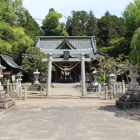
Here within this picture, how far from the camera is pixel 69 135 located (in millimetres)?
5363

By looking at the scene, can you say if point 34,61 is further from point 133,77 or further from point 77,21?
point 77,21

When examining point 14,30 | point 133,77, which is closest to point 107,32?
point 14,30

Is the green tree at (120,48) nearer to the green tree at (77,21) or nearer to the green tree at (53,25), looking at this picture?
the green tree at (77,21)

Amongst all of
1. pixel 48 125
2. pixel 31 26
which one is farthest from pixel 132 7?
pixel 48 125

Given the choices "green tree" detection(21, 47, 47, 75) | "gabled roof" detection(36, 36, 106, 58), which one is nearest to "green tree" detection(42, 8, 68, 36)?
"gabled roof" detection(36, 36, 106, 58)

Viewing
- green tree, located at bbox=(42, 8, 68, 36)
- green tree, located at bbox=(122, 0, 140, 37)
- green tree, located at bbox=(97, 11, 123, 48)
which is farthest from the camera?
green tree, located at bbox=(42, 8, 68, 36)

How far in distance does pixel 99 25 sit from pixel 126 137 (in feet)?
165

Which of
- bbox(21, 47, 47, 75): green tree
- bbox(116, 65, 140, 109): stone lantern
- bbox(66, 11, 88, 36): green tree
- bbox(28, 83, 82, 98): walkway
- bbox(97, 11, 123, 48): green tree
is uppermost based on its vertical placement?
bbox(66, 11, 88, 36): green tree

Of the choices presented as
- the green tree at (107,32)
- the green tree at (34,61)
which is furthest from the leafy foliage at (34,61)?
the green tree at (107,32)

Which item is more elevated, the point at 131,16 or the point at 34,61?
the point at 131,16

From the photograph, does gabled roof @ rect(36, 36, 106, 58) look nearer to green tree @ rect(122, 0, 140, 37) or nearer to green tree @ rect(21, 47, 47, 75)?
green tree @ rect(122, 0, 140, 37)

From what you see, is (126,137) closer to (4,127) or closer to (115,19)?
(4,127)

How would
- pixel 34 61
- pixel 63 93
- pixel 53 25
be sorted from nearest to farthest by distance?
pixel 63 93 < pixel 34 61 < pixel 53 25

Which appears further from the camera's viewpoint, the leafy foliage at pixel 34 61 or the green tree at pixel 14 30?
the leafy foliage at pixel 34 61
